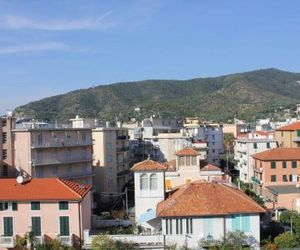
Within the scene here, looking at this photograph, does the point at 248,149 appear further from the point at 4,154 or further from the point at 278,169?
the point at 4,154

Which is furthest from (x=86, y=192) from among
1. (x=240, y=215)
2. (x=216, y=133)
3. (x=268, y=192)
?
(x=216, y=133)

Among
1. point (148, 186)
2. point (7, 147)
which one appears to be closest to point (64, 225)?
point (148, 186)

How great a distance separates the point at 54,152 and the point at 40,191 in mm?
20061

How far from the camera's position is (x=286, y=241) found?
34.1 meters

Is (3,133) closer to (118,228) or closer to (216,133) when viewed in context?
(118,228)

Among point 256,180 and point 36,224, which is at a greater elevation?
point 36,224

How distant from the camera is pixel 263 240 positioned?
1410 inches

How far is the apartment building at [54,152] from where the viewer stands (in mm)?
54562

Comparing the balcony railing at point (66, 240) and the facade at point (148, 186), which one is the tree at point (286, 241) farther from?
the balcony railing at point (66, 240)

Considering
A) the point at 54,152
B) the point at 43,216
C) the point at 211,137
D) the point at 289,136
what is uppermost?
the point at 289,136

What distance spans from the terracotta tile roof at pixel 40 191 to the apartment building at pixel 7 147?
15.0 metres

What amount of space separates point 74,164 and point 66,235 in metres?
24.2

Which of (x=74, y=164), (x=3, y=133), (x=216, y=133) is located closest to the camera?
(x=3, y=133)

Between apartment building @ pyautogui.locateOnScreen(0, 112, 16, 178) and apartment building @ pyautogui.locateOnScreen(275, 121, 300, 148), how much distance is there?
1580 inches
